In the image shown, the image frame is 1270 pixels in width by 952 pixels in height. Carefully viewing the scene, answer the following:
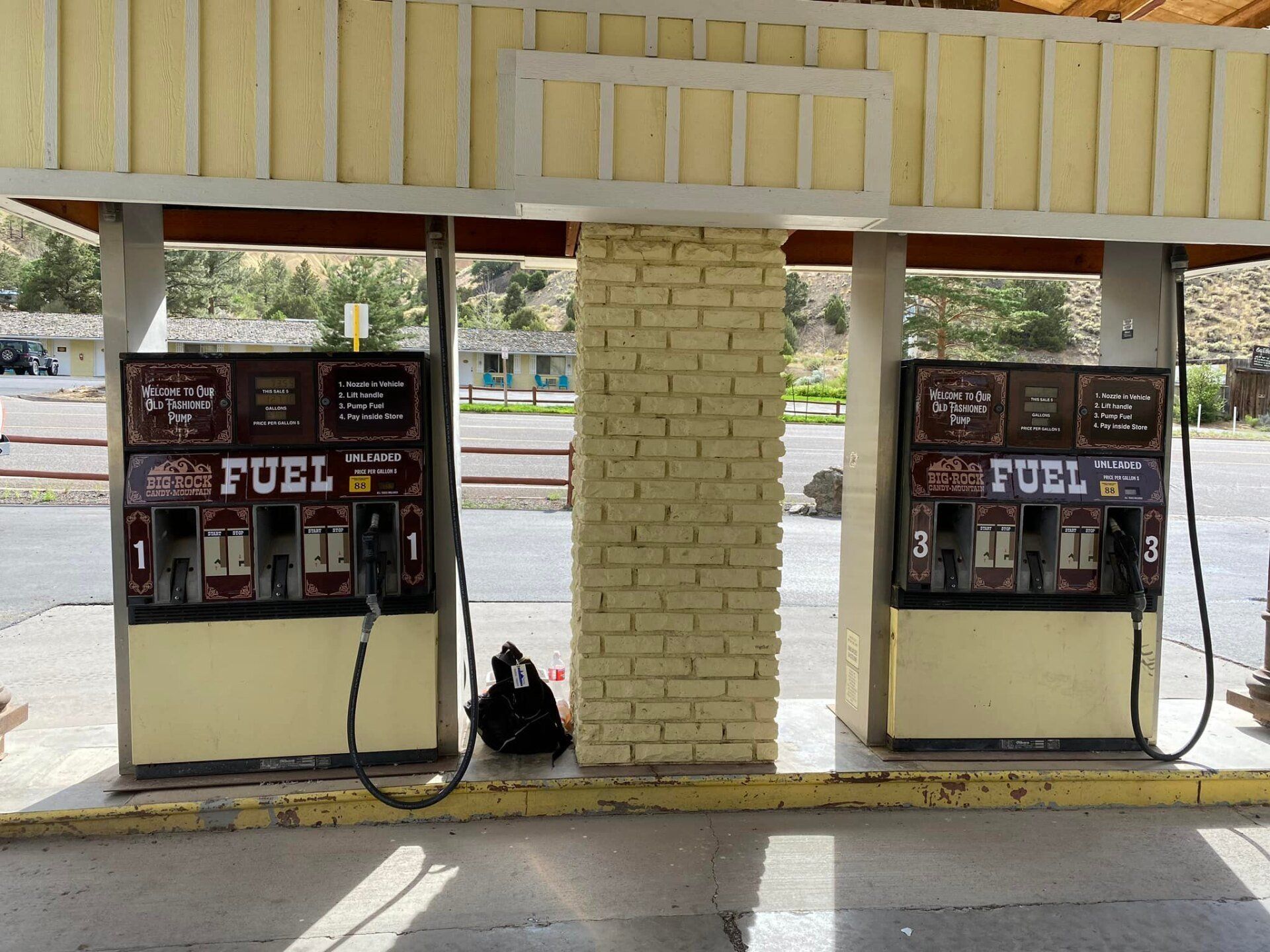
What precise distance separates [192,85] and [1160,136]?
14.0ft

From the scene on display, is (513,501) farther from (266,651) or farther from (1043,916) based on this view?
(1043,916)

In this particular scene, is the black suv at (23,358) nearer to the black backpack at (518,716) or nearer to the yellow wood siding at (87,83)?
the yellow wood siding at (87,83)

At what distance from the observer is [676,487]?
164 inches

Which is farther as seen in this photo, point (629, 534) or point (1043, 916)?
point (629, 534)

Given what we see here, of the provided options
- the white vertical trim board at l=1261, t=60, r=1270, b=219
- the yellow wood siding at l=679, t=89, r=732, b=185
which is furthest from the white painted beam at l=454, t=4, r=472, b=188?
the white vertical trim board at l=1261, t=60, r=1270, b=219

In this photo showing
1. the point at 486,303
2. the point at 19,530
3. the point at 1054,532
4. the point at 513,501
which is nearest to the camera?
the point at 1054,532

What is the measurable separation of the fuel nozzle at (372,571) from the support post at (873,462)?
7.95ft

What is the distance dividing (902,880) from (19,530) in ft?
38.1

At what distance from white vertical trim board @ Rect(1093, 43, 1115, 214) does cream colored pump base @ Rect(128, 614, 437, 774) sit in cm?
370

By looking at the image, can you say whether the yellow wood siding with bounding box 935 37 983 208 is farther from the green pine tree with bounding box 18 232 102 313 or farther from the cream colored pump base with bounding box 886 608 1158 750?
the green pine tree with bounding box 18 232 102 313

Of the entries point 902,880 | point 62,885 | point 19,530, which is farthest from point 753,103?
point 19,530

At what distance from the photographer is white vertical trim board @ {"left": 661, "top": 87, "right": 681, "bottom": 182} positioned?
3.69m

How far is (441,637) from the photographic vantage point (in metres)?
4.28

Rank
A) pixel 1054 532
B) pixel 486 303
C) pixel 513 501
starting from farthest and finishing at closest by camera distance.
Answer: pixel 486 303, pixel 513 501, pixel 1054 532
